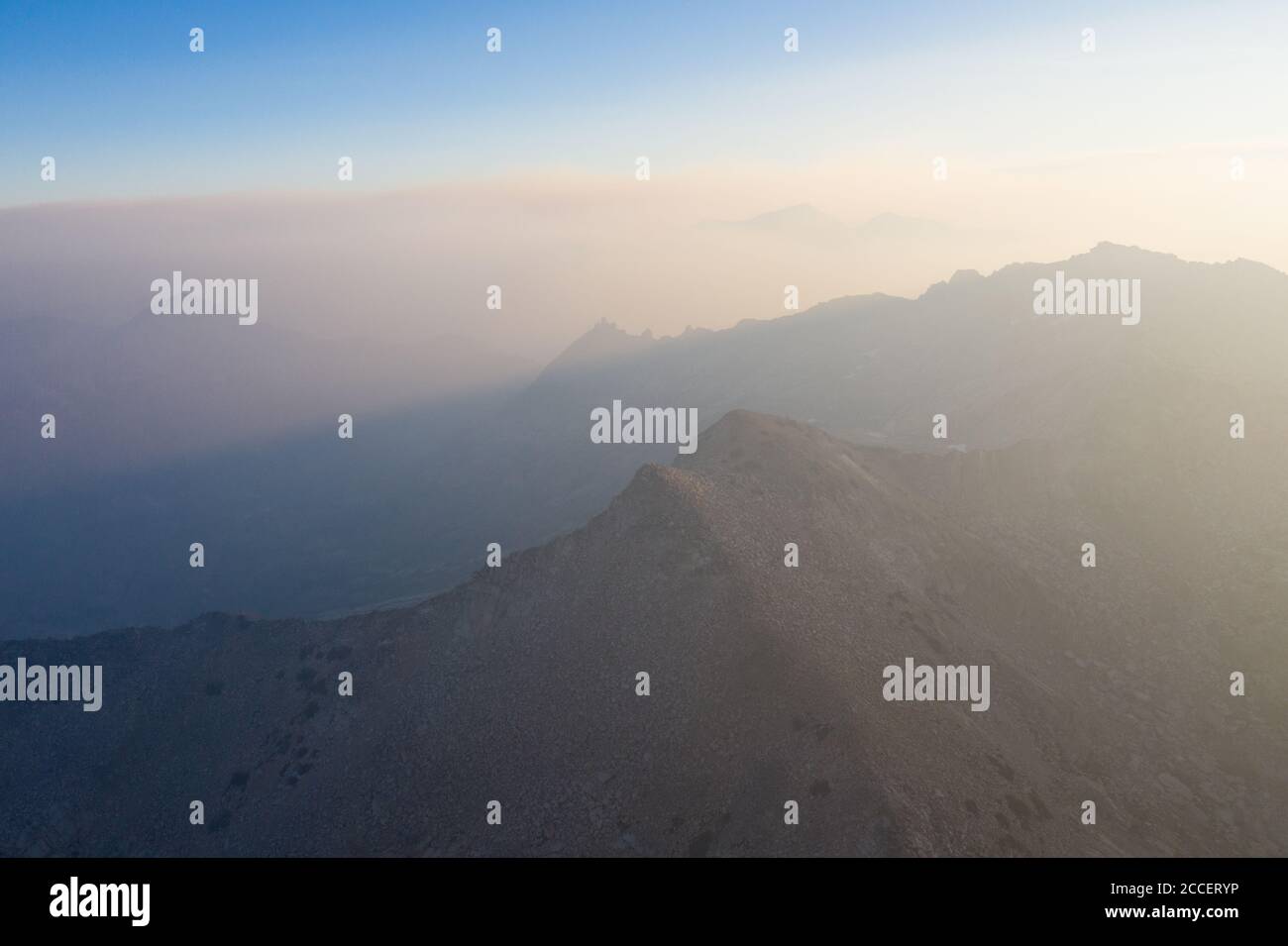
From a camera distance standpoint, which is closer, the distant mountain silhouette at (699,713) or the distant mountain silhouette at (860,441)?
the distant mountain silhouette at (699,713)

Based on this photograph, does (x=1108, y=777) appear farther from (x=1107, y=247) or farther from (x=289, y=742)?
(x=1107, y=247)

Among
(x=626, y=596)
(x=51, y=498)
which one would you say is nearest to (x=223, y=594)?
(x=51, y=498)

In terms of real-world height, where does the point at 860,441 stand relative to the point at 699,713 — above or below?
above

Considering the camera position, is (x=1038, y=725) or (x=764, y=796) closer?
(x=764, y=796)

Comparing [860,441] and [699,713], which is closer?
[699,713]

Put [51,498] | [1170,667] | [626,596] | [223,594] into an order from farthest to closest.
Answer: [51,498] → [223,594] → [1170,667] → [626,596]

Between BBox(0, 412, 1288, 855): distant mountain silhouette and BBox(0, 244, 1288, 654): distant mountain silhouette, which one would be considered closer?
BBox(0, 412, 1288, 855): distant mountain silhouette

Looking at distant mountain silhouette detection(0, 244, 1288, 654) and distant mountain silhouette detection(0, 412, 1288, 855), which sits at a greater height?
distant mountain silhouette detection(0, 244, 1288, 654)

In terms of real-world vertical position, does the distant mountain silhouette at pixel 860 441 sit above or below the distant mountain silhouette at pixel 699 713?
above
